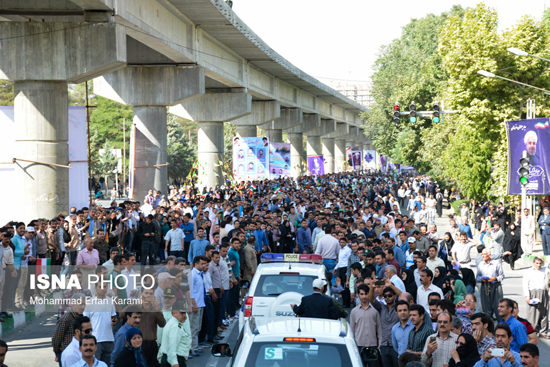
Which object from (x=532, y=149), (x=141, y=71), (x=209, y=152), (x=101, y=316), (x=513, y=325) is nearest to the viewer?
(x=513, y=325)

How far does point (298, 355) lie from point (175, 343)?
106 inches

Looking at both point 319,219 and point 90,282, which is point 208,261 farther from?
point 319,219

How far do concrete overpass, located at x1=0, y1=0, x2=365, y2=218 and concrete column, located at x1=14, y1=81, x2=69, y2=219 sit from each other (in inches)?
1.0

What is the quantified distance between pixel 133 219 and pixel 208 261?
32.7 feet

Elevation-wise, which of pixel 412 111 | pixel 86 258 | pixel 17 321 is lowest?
pixel 17 321

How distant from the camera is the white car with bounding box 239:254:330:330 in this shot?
35.1 ft

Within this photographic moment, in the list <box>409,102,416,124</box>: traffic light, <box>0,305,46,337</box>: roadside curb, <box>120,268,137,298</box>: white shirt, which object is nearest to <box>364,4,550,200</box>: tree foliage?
<box>409,102,416,124</box>: traffic light

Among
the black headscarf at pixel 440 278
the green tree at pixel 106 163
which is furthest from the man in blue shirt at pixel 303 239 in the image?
the green tree at pixel 106 163

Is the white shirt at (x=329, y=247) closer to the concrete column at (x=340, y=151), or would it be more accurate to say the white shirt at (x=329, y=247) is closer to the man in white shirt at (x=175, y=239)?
the man in white shirt at (x=175, y=239)

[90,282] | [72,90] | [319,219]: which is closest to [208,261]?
[90,282]

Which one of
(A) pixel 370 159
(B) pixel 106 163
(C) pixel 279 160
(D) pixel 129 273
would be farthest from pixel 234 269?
(A) pixel 370 159

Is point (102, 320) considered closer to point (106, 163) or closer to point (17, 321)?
point (17, 321)

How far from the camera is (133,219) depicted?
21.8 metres

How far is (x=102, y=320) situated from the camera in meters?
9.33
